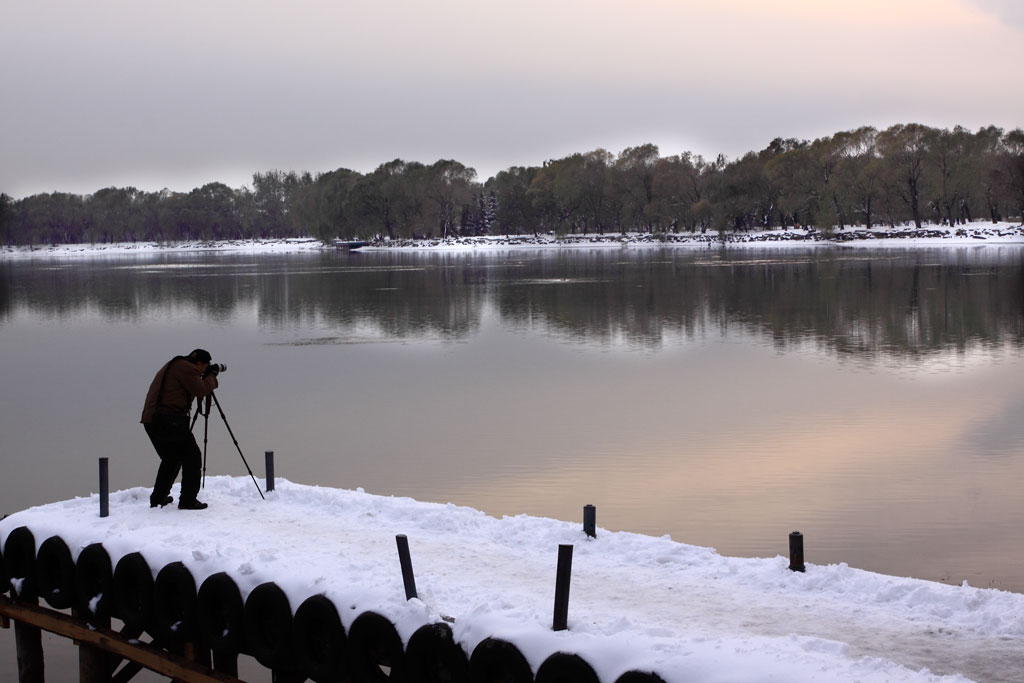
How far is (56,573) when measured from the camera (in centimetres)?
1401

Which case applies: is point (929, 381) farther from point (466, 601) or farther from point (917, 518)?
point (466, 601)

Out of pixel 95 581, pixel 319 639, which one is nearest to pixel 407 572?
pixel 319 639

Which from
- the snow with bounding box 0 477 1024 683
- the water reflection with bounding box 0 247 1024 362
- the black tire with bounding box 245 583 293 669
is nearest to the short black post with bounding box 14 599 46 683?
the snow with bounding box 0 477 1024 683

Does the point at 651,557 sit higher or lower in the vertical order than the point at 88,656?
higher

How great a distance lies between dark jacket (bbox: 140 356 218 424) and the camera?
15.3m

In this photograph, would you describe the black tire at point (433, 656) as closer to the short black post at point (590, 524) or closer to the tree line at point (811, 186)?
the short black post at point (590, 524)

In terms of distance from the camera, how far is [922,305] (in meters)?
54.3

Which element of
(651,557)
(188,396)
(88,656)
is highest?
(188,396)

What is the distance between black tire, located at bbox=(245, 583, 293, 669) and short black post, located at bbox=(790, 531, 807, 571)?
5275 mm

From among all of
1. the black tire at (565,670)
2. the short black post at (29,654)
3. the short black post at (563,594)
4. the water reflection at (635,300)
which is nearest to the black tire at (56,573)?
the short black post at (29,654)

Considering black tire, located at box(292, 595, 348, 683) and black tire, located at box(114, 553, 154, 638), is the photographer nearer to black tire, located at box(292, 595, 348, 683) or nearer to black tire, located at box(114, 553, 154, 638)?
black tire, located at box(114, 553, 154, 638)

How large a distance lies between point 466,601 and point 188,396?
240 inches

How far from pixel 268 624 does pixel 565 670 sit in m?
3.80

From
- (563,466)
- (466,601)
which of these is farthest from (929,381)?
(466,601)
